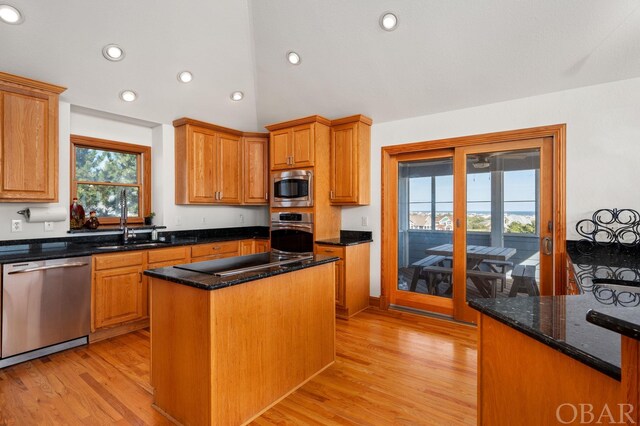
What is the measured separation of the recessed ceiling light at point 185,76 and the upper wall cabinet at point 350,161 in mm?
1741

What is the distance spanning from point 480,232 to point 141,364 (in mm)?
3509

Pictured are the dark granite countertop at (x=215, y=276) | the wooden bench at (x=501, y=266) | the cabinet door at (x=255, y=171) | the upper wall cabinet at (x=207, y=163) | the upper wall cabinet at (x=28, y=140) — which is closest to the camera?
the dark granite countertop at (x=215, y=276)

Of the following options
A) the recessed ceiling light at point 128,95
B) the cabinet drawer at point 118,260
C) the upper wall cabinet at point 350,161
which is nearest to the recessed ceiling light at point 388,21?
the upper wall cabinet at point 350,161

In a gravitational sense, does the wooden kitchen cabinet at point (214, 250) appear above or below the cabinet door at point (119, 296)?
above

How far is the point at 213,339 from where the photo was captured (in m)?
1.76

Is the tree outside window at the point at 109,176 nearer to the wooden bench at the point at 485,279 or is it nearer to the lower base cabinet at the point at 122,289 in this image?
the lower base cabinet at the point at 122,289

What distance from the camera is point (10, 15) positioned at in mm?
2586

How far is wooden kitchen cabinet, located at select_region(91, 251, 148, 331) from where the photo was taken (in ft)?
10.3

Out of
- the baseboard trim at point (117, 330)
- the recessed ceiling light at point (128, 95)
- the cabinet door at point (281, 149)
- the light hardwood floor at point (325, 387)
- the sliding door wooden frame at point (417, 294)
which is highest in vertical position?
the recessed ceiling light at point (128, 95)

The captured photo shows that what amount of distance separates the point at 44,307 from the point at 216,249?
1765 mm

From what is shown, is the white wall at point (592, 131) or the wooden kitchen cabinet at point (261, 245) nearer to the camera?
the white wall at point (592, 131)

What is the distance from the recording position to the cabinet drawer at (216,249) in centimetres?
397

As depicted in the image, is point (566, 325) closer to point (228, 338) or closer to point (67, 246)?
point (228, 338)

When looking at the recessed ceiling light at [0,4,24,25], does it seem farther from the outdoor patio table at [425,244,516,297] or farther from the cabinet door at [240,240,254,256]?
the outdoor patio table at [425,244,516,297]
